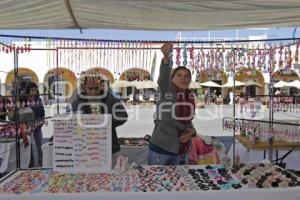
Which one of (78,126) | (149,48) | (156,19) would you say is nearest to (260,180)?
(78,126)

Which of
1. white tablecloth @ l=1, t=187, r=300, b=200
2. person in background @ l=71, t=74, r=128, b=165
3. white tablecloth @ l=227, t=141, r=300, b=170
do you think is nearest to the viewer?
white tablecloth @ l=1, t=187, r=300, b=200

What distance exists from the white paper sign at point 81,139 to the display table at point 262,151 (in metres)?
2.35

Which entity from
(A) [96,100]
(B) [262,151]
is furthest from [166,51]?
(B) [262,151]

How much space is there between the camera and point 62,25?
3.64 metres

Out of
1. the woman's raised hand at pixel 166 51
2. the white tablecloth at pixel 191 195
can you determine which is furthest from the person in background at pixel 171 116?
the white tablecloth at pixel 191 195

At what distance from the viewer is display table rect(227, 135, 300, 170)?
444 centimetres

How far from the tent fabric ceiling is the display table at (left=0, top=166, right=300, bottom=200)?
1.11 meters

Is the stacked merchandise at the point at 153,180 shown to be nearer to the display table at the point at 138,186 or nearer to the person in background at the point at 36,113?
the display table at the point at 138,186

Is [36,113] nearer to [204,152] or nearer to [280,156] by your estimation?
[204,152]

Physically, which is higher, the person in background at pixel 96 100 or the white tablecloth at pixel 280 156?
the person in background at pixel 96 100

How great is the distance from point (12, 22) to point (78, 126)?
1395 mm

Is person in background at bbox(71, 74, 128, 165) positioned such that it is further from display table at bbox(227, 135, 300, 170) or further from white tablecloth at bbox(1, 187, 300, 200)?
display table at bbox(227, 135, 300, 170)

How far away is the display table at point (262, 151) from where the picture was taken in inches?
175

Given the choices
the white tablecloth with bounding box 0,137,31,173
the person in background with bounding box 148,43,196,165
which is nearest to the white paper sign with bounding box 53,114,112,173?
the person in background with bounding box 148,43,196,165
